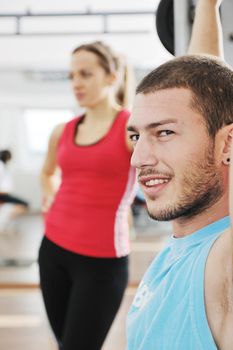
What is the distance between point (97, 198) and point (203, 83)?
2.47ft

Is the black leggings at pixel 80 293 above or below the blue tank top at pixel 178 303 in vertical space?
below

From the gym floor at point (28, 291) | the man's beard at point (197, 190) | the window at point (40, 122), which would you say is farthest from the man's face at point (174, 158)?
the window at point (40, 122)

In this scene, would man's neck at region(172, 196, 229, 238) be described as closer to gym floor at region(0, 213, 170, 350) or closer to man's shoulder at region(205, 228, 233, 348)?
man's shoulder at region(205, 228, 233, 348)

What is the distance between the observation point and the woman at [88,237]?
1.30m

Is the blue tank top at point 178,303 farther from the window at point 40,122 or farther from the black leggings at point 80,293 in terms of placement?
the window at point 40,122

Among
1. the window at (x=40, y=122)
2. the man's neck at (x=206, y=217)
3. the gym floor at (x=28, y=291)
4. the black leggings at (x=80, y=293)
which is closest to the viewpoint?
the man's neck at (x=206, y=217)

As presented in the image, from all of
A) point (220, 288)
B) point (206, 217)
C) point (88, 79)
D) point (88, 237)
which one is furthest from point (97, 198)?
point (220, 288)

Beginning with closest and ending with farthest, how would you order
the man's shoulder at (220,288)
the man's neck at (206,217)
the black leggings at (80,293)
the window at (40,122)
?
the man's shoulder at (220,288) < the man's neck at (206,217) < the black leggings at (80,293) < the window at (40,122)

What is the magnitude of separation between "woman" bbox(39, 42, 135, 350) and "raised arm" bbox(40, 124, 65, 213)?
120mm

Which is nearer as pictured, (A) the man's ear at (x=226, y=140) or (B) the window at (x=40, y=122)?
(A) the man's ear at (x=226, y=140)

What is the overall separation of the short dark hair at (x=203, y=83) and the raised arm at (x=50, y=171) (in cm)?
88

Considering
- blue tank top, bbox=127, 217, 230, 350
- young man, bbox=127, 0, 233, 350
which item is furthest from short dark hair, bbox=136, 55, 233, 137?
blue tank top, bbox=127, 217, 230, 350

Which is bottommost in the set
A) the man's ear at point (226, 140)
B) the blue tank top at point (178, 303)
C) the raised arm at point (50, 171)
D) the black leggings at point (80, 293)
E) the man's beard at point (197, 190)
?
the black leggings at point (80, 293)

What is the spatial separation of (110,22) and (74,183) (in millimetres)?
3251
